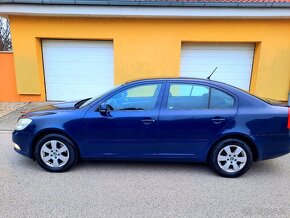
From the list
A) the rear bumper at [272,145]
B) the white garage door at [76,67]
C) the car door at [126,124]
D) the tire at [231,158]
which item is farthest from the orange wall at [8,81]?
the rear bumper at [272,145]

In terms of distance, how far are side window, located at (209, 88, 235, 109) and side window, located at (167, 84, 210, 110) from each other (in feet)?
0.28

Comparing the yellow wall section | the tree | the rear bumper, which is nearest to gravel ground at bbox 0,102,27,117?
the yellow wall section

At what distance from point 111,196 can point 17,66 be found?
6762mm

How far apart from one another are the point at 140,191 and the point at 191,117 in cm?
124

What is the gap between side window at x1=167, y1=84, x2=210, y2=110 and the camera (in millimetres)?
3311

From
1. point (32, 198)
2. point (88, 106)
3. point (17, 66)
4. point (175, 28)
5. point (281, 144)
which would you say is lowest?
point (32, 198)

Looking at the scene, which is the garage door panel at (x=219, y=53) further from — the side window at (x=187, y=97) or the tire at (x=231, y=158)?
the tire at (x=231, y=158)

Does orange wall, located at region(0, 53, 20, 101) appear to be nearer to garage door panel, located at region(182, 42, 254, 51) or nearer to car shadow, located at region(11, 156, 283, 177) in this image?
car shadow, located at region(11, 156, 283, 177)

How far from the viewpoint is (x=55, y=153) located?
3377mm

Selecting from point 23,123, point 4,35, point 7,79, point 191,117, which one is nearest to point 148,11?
point 191,117

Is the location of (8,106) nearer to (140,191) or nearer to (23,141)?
(23,141)

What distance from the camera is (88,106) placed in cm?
336

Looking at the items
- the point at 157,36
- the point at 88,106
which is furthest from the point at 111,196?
the point at 157,36

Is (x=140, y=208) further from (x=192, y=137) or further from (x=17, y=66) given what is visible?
(x=17, y=66)
